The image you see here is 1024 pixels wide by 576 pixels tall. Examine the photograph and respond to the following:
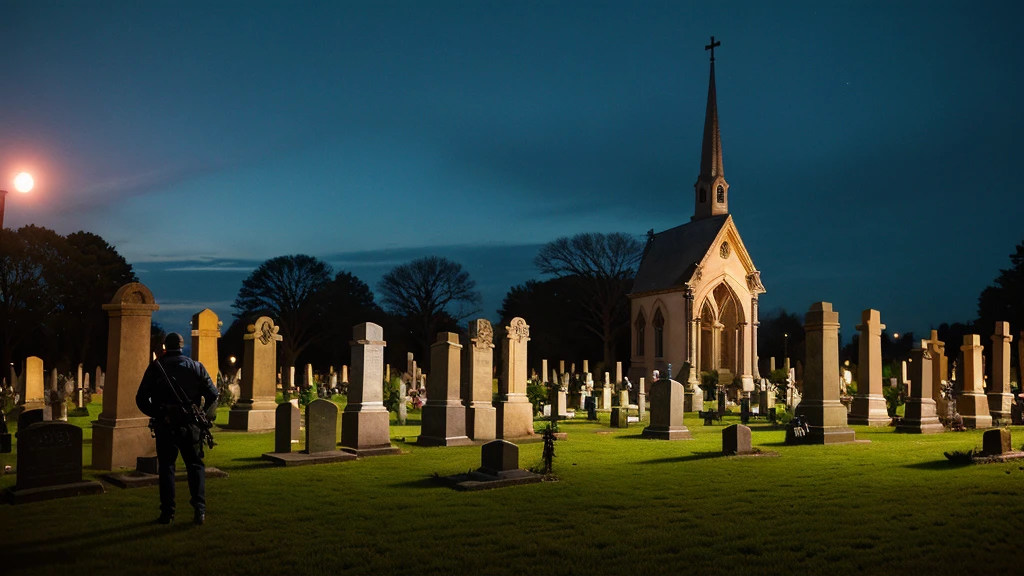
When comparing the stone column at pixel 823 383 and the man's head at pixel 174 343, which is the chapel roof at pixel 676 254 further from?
the man's head at pixel 174 343

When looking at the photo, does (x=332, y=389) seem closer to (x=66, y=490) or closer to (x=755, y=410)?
(x=755, y=410)

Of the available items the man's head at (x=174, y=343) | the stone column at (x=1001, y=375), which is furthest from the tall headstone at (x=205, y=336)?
the stone column at (x=1001, y=375)

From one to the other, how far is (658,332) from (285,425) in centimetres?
3545

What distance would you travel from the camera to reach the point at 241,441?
1538 centimetres

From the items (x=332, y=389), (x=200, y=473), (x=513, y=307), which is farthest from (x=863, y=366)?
(x=513, y=307)

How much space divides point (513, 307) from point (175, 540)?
58856mm

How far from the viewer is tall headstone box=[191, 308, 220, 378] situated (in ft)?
57.1

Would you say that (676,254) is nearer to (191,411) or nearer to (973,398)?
(973,398)

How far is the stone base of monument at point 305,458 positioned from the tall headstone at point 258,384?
5.63m

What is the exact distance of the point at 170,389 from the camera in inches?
302

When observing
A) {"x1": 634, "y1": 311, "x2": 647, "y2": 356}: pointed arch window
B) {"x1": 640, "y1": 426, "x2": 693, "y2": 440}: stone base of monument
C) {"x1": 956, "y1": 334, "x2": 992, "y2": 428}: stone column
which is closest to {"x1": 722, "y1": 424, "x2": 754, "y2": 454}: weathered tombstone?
{"x1": 640, "y1": 426, "x2": 693, "y2": 440}: stone base of monument

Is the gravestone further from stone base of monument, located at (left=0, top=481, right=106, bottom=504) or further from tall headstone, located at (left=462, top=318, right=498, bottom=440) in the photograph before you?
tall headstone, located at (left=462, top=318, right=498, bottom=440)

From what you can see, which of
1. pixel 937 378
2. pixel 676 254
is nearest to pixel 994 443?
pixel 937 378

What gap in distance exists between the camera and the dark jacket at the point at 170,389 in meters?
7.66
